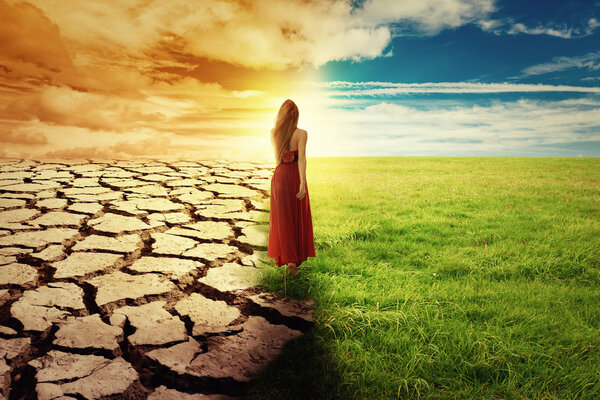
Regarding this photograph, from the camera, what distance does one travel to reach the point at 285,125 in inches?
108

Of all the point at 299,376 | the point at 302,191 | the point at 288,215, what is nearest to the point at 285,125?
the point at 302,191

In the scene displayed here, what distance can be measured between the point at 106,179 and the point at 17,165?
11.0 ft

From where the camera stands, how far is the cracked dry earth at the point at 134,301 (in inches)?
75.1

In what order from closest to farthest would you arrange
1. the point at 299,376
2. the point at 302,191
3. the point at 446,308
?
the point at 299,376
the point at 446,308
the point at 302,191

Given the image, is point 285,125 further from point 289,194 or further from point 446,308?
point 446,308

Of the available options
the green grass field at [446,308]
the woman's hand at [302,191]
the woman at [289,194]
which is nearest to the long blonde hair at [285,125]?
the woman at [289,194]

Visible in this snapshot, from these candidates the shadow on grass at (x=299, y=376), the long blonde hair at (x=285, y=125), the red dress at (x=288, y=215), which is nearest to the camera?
the shadow on grass at (x=299, y=376)

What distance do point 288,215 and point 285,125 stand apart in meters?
0.72

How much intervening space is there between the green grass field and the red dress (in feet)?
0.93

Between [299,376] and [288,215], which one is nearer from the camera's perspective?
[299,376]

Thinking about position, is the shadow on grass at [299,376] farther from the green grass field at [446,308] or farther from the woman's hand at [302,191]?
the woman's hand at [302,191]

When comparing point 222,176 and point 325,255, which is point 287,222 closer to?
point 325,255

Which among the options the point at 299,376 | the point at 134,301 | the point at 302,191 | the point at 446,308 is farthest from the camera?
the point at 302,191

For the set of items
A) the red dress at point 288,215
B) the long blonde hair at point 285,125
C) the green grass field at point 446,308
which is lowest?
the green grass field at point 446,308
